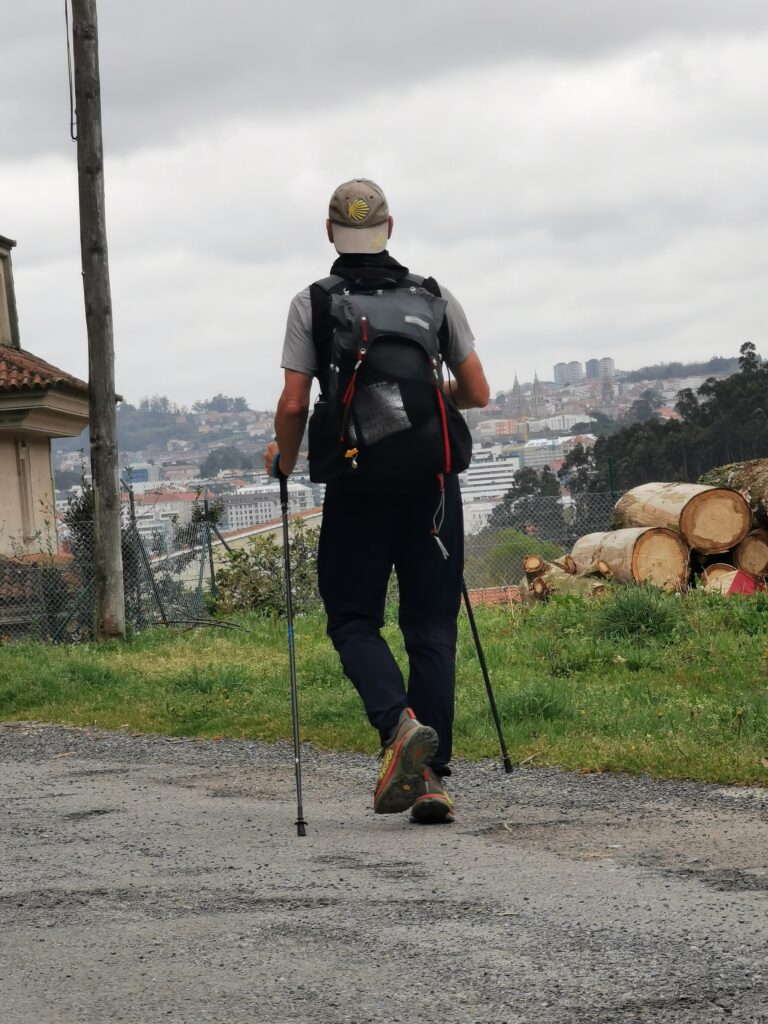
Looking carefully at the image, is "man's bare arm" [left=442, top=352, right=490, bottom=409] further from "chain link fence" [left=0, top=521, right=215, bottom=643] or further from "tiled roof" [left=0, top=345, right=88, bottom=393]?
"tiled roof" [left=0, top=345, right=88, bottom=393]

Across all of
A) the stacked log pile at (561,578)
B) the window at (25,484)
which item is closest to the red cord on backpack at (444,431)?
the stacked log pile at (561,578)

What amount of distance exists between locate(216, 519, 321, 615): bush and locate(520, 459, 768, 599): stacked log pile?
368cm

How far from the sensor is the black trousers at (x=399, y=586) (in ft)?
18.6

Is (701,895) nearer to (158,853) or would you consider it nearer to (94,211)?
(158,853)

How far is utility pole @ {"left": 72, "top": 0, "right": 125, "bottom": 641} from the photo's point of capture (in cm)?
1500

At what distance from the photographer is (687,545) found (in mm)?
15328

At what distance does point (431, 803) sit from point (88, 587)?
40.8ft

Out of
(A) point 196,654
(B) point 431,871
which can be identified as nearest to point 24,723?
(A) point 196,654

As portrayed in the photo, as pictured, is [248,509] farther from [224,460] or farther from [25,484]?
[224,460]

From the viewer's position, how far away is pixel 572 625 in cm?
1170

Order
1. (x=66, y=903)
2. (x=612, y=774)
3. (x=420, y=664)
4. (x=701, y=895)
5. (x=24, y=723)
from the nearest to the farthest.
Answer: (x=701, y=895)
(x=66, y=903)
(x=420, y=664)
(x=612, y=774)
(x=24, y=723)

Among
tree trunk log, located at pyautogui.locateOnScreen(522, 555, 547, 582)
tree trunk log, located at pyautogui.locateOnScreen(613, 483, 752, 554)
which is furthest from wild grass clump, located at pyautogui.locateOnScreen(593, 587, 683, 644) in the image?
tree trunk log, located at pyautogui.locateOnScreen(522, 555, 547, 582)

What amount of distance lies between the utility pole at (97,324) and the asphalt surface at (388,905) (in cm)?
838

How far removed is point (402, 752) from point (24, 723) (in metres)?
5.10
